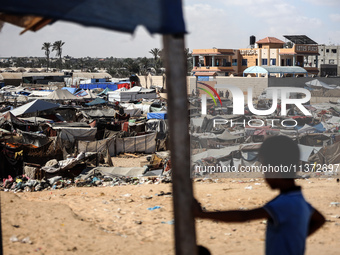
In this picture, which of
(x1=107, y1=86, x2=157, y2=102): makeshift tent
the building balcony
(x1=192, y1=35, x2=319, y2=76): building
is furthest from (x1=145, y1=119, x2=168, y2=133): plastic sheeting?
the building balcony

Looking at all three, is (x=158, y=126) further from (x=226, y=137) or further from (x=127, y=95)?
(x=127, y=95)

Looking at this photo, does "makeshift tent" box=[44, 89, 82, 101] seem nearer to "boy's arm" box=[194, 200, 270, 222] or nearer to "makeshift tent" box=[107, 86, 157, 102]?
"makeshift tent" box=[107, 86, 157, 102]

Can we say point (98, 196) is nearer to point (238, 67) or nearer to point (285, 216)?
point (285, 216)

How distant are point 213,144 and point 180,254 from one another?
14284mm

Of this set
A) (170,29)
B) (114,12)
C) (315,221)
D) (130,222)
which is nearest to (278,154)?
(315,221)

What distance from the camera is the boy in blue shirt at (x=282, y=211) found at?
97.7 inches

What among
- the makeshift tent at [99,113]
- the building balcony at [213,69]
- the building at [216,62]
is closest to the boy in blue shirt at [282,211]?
the makeshift tent at [99,113]

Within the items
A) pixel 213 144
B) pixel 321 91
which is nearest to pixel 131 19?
pixel 213 144

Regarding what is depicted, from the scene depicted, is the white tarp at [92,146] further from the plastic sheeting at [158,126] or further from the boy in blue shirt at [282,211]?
the boy in blue shirt at [282,211]

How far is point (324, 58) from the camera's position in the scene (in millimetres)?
72750

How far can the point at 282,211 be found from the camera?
247 centimetres

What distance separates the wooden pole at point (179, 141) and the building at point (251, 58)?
5092 cm

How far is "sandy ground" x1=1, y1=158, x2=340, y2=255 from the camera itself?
6844 millimetres

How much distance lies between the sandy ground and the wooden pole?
4096 mm
